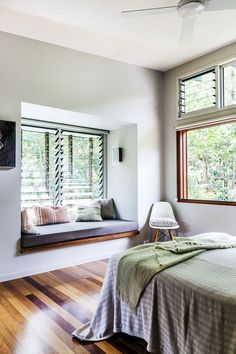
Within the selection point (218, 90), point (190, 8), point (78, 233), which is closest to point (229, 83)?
point (218, 90)

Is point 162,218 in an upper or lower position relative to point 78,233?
upper

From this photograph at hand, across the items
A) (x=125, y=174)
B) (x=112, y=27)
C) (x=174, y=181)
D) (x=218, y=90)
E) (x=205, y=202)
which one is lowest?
(x=205, y=202)

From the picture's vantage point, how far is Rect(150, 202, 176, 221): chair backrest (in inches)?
181

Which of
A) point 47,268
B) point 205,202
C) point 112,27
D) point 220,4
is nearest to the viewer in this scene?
point 220,4

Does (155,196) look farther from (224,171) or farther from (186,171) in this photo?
(224,171)

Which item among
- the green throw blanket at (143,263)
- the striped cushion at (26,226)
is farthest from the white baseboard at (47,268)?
the green throw blanket at (143,263)

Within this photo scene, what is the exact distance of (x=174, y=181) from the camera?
15.8 feet

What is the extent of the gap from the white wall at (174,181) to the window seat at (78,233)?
86cm

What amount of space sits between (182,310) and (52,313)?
1.40 meters

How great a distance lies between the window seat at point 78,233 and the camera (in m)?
3.54

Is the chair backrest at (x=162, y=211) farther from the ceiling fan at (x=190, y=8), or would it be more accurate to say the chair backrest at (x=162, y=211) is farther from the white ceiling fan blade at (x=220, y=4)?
the white ceiling fan blade at (x=220, y=4)

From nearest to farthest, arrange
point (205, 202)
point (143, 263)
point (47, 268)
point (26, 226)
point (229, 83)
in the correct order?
point (143, 263) < point (26, 226) < point (47, 268) < point (229, 83) < point (205, 202)

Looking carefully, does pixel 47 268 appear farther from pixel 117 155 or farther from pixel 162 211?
pixel 117 155

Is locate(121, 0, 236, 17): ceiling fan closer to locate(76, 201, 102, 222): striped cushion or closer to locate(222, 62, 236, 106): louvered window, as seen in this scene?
locate(222, 62, 236, 106): louvered window
